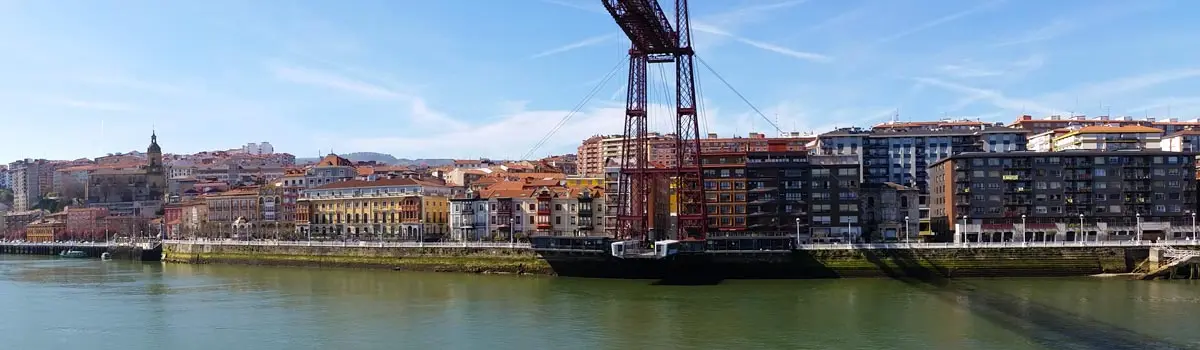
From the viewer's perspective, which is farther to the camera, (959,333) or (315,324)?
(315,324)

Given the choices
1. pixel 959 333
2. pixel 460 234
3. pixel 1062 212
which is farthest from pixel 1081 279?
pixel 460 234

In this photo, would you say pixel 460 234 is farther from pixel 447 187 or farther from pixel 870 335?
pixel 870 335

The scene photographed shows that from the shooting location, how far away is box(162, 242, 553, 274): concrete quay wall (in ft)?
150

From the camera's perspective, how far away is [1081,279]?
39.6 m

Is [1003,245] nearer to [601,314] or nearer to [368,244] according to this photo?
[601,314]

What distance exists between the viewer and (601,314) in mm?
30844

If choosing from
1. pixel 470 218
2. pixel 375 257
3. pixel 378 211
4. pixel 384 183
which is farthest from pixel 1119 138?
pixel 378 211

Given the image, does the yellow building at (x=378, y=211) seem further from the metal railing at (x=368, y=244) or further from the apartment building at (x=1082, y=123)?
the apartment building at (x=1082, y=123)

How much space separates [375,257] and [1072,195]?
38.4 m

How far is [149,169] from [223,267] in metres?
63.4

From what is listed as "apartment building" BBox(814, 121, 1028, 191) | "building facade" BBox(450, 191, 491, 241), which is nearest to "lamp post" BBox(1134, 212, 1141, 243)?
"apartment building" BBox(814, 121, 1028, 191)

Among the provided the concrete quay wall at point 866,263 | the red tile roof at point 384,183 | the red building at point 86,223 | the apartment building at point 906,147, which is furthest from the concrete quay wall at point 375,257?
the red building at point 86,223

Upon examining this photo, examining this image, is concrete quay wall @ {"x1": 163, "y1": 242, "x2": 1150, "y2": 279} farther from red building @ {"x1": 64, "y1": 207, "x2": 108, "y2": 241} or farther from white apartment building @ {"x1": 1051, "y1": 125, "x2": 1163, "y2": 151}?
red building @ {"x1": 64, "y1": 207, "x2": 108, "y2": 241}

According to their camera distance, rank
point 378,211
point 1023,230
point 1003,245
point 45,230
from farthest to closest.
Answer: point 45,230 < point 378,211 < point 1023,230 < point 1003,245
